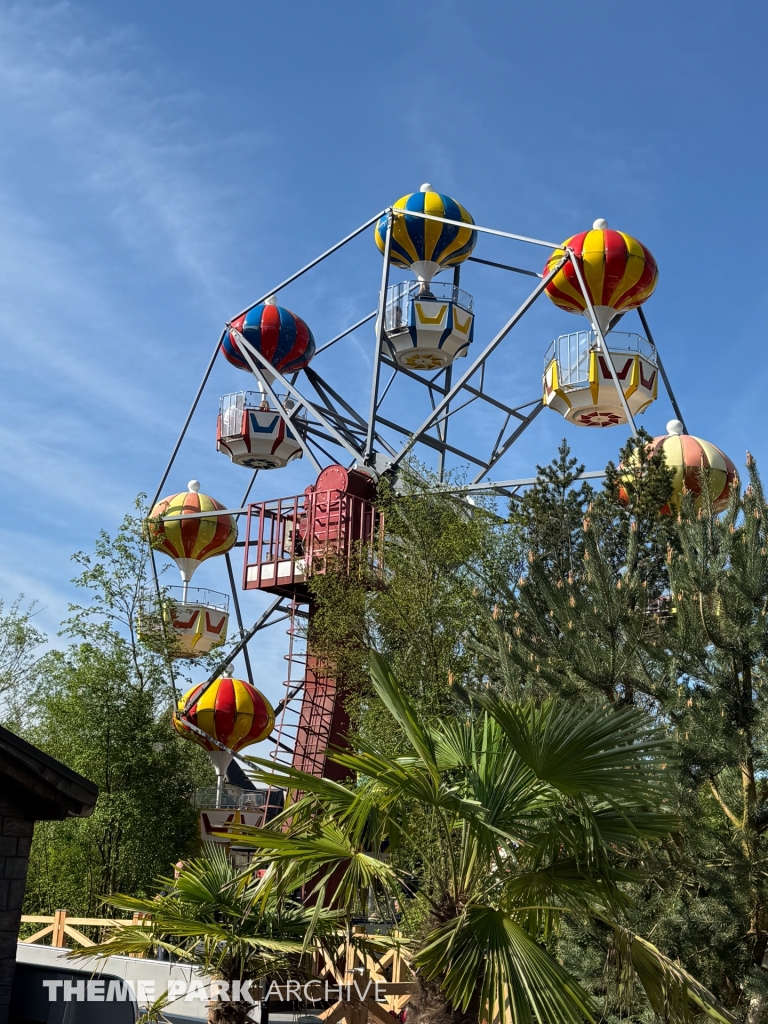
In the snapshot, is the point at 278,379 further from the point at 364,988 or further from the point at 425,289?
the point at 364,988

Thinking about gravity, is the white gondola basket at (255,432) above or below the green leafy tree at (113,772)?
above

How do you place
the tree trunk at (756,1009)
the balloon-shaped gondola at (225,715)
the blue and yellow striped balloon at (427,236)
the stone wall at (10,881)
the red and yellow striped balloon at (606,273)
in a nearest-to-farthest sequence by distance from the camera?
the stone wall at (10,881) < the tree trunk at (756,1009) < the red and yellow striped balloon at (606,273) < the balloon-shaped gondola at (225,715) < the blue and yellow striped balloon at (427,236)

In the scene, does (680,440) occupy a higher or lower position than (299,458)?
lower

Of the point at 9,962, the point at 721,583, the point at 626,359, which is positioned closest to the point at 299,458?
the point at 626,359

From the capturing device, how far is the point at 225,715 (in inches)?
846

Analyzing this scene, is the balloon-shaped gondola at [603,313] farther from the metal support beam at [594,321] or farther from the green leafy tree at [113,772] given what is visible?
the green leafy tree at [113,772]

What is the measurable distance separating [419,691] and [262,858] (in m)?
8.67

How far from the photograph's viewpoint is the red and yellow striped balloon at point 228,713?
21.3 m

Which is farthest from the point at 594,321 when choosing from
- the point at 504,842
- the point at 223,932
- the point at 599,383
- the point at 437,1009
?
the point at 437,1009

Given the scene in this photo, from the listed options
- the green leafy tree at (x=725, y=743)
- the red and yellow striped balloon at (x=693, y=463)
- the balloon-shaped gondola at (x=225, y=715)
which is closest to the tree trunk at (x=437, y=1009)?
the green leafy tree at (x=725, y=743)

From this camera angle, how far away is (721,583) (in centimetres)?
967

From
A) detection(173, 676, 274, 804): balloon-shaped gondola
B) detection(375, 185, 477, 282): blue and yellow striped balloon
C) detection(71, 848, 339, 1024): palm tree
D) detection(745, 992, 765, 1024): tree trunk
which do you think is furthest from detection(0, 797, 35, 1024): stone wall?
detection(375, 185, 477, 282): blue and yellow striped balloon

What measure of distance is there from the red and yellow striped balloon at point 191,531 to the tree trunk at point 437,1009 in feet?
65.7

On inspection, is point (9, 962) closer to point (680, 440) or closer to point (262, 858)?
point (262, 858)
